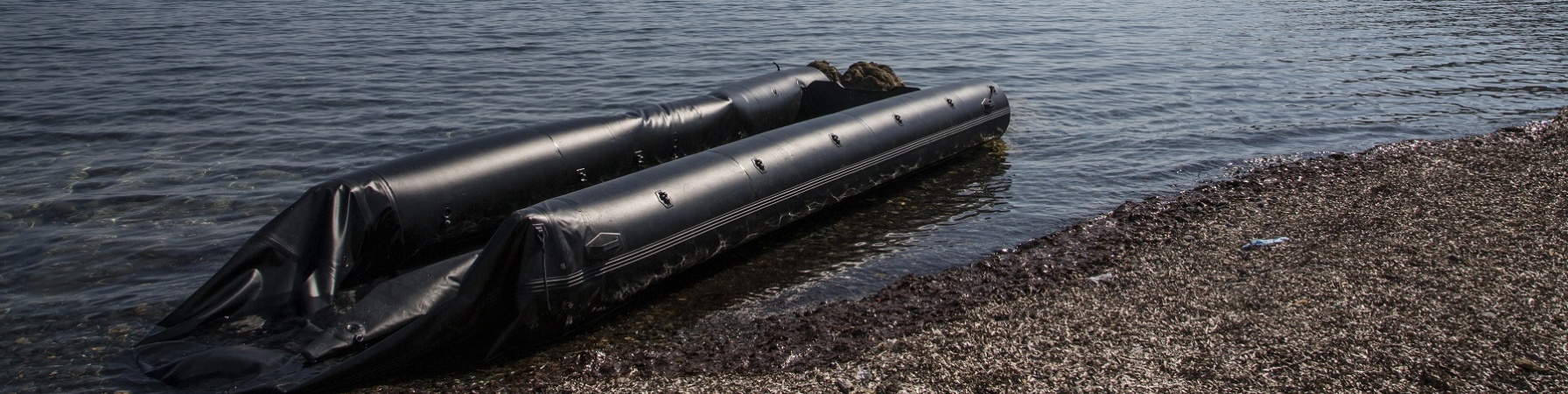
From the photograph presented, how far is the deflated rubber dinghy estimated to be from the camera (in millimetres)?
5973

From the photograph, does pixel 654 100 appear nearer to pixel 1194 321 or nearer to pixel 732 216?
pixel 732 216

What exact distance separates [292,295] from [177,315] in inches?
25.0

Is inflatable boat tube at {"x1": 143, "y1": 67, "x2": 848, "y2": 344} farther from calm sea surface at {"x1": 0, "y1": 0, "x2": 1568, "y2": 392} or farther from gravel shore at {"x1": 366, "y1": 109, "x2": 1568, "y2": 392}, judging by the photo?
gravel shore at {"x1": 366, "y1": 109, "x2": 1568, "y2": 392}

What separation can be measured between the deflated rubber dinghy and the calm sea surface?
426 millimetres

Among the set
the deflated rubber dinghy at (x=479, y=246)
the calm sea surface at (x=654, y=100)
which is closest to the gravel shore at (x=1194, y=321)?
the deflated rubber dinghy at (x=479, y=246)

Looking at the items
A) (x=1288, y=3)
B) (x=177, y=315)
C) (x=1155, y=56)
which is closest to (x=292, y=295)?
(x=177, y=315)

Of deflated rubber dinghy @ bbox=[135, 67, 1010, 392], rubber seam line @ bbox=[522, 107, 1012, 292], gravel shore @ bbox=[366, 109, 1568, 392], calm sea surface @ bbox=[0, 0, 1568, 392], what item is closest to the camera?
gravel shore @ bbox=[366, 109, 1568, 392]

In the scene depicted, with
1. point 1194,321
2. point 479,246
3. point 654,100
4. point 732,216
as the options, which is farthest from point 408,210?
point 654,100

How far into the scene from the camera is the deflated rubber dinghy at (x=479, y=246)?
235 inches

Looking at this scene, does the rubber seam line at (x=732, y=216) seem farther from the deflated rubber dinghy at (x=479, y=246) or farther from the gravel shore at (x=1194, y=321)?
the gravel shore at (x=1194, y=321)

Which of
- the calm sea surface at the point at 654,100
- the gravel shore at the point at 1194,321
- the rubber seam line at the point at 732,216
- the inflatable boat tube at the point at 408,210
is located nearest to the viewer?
the gravel shore at the point at 1194,321

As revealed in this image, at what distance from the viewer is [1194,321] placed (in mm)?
6195

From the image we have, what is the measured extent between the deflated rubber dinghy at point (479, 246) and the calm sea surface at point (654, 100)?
426mm

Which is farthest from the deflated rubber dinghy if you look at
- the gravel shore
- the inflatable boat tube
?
the gravel shore
